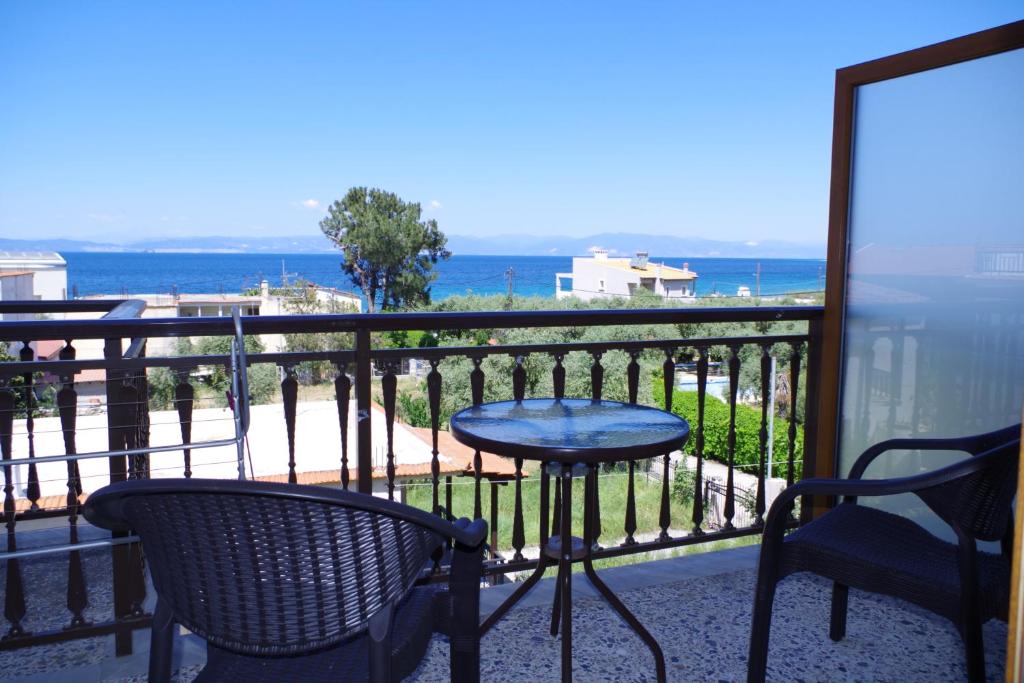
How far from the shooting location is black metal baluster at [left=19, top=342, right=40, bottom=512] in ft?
7.44

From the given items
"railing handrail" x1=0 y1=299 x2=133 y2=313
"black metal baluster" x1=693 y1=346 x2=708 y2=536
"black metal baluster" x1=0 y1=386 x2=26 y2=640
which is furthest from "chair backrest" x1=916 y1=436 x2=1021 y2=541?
"railing handrail" x1=0 y1=299 x2=133 y2=313

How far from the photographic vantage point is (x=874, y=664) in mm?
2270

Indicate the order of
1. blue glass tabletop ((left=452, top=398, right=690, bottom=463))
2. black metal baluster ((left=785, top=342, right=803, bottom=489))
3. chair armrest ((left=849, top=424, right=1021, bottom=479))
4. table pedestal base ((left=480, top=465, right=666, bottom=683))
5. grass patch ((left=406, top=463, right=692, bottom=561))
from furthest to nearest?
grass patch ((left=406, top=463, right=692, bottom=561)) < black metal baluster ((left=785, top=342, right=803, bottom=489)) < table pedestal base ((left=480, top=465, right=666, bottom=683)) < chair armrest ((left=849, top=424, right=1021, bottom=479)) < blue glass tabletop ((left=452, top=398, right=690, bottom=463))

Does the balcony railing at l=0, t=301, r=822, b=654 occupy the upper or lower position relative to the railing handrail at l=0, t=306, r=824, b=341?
lower

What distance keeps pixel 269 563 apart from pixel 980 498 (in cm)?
146

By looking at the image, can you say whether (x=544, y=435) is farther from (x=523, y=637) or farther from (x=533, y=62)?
→ (x=533, y=62)

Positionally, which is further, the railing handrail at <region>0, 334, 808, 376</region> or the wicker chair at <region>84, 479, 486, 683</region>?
the railing handrail at <region>0, 334, 808, 376</region>

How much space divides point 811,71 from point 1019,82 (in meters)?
48.0

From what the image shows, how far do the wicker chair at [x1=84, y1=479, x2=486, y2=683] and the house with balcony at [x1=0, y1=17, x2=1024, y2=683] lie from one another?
0.22 metres

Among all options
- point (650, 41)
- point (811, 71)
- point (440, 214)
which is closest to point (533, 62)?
point (650, 41)

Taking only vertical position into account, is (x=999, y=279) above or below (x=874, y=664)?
above

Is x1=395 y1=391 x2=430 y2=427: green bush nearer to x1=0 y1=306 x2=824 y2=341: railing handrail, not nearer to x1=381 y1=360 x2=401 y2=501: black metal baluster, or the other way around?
x1=381 y1=360 x2=401 y2=501: black metal baluster

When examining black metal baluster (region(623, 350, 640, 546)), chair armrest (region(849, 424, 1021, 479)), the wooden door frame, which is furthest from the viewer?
black metal baluster (region(623, 350, 640, 546))

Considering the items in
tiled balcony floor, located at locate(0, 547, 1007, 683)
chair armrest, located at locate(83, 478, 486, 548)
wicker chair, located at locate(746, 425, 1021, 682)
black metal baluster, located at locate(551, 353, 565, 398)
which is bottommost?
tiled balcony floor, located at locate(0, 547, 1007, 683)
